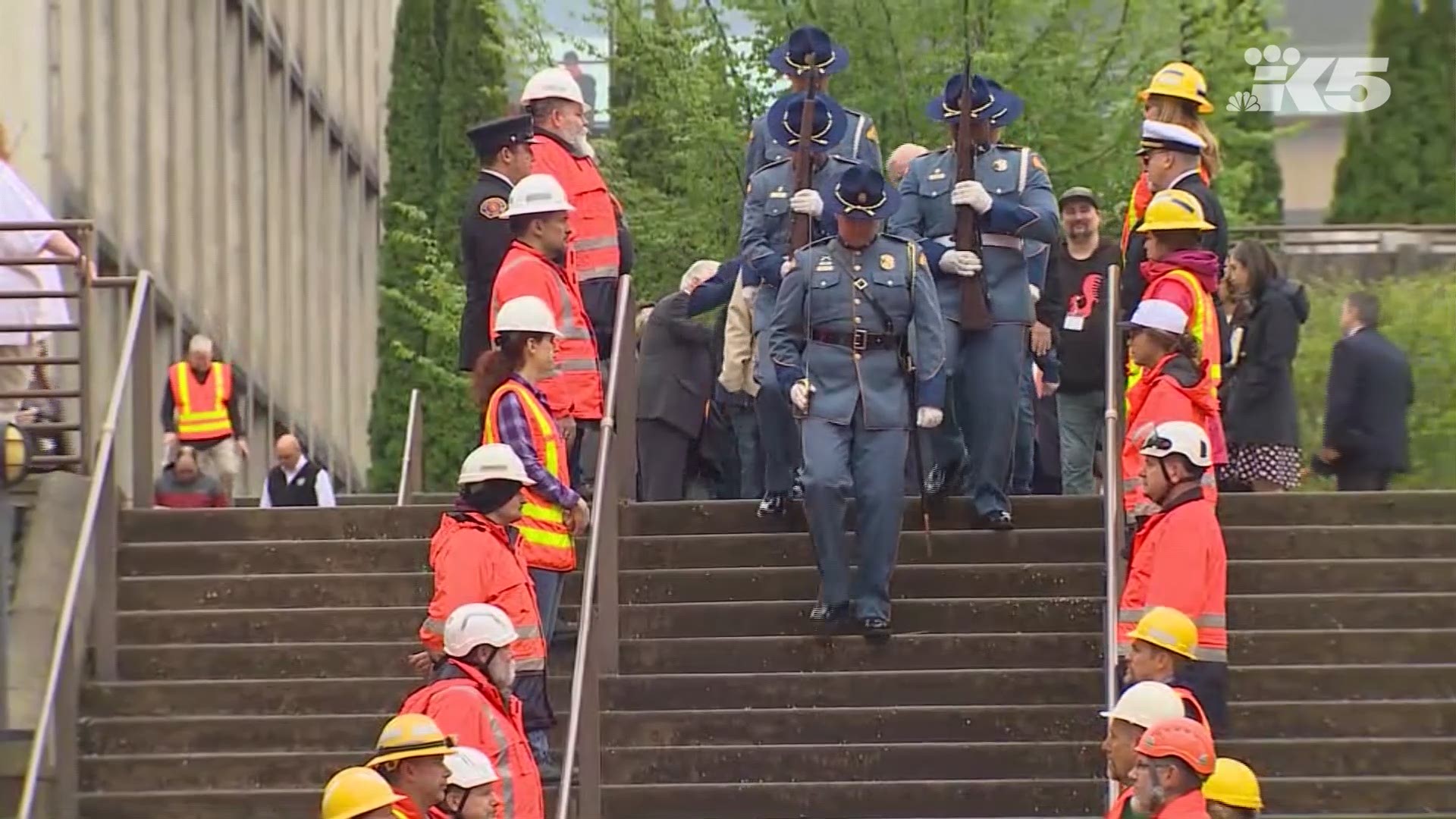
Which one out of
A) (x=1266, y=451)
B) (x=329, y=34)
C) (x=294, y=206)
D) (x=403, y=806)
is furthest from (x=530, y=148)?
(x=329, y=34)

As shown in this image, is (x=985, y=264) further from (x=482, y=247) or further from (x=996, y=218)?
(x=482, y=247)

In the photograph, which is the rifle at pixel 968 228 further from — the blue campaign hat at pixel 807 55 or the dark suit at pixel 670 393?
the dark suit at pixel 670 393

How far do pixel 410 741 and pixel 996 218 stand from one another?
21.9 feet

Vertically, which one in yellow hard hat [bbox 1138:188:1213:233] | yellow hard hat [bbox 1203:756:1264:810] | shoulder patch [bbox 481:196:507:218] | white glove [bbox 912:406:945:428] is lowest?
yellow hard hat [bbox 1203:756:1264:810]

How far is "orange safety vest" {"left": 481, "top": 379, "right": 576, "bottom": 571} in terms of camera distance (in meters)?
14.1

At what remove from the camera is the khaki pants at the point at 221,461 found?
2352 cm

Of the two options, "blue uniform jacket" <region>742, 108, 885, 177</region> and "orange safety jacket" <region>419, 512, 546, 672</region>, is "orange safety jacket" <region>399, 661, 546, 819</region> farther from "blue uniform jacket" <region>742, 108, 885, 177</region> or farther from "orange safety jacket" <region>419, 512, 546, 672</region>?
"blue uniform jacket" <region>742, 108, 885, 177</region>

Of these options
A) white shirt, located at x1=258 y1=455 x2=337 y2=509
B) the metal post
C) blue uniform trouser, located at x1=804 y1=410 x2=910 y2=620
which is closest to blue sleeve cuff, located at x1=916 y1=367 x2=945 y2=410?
blue uniform trouser, located at x1=804 y1=410 x2=910 y2=620

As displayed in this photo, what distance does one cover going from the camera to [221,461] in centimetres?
2377

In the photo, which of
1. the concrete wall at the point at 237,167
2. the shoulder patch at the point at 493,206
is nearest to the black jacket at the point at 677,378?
the shoulder patch at the point at 493,206

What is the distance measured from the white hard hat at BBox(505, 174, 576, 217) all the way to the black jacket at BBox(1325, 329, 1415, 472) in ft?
17.9

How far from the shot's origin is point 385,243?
3841 cm

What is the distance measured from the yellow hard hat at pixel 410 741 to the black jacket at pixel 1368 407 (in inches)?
361

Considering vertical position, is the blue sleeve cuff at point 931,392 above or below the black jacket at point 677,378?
below
